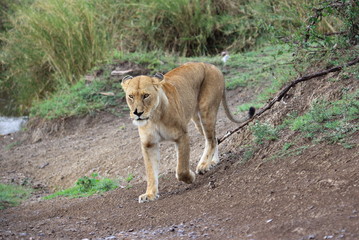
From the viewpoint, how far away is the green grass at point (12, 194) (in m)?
6.72

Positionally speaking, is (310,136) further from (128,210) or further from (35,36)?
(35,36)

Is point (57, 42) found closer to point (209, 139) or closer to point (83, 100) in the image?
point (83, 100)

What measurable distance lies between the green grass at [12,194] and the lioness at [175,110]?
1995mm

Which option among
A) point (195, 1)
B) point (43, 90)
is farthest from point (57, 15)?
point (195, 1)

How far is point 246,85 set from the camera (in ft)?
32.1

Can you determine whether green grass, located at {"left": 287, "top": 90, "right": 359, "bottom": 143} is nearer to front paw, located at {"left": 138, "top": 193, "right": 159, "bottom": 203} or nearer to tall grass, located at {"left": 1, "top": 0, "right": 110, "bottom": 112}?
front paw, located at {"left": 138, "top": 193, "right": 159, "bottom": 203}

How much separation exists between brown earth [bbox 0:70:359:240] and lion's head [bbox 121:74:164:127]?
2.56ft

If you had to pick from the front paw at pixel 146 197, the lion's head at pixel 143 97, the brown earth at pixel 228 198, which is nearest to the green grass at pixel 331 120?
the brown earth at pixel 228 198

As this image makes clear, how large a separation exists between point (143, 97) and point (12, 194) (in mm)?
2816

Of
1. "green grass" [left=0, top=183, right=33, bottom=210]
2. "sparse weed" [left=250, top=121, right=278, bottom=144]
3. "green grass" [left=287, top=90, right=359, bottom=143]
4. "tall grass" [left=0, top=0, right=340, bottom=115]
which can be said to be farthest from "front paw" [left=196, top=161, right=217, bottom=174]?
"tall grass" [left=0, top=0, right=340, bottom=115]

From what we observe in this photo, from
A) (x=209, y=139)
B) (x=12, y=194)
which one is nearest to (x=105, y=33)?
(x=12, y=194)

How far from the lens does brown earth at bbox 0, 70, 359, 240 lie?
151 inches

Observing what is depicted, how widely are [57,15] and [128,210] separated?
699 centimetres

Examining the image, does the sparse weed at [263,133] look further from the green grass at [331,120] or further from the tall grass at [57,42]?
the tall grass at [57,42]
